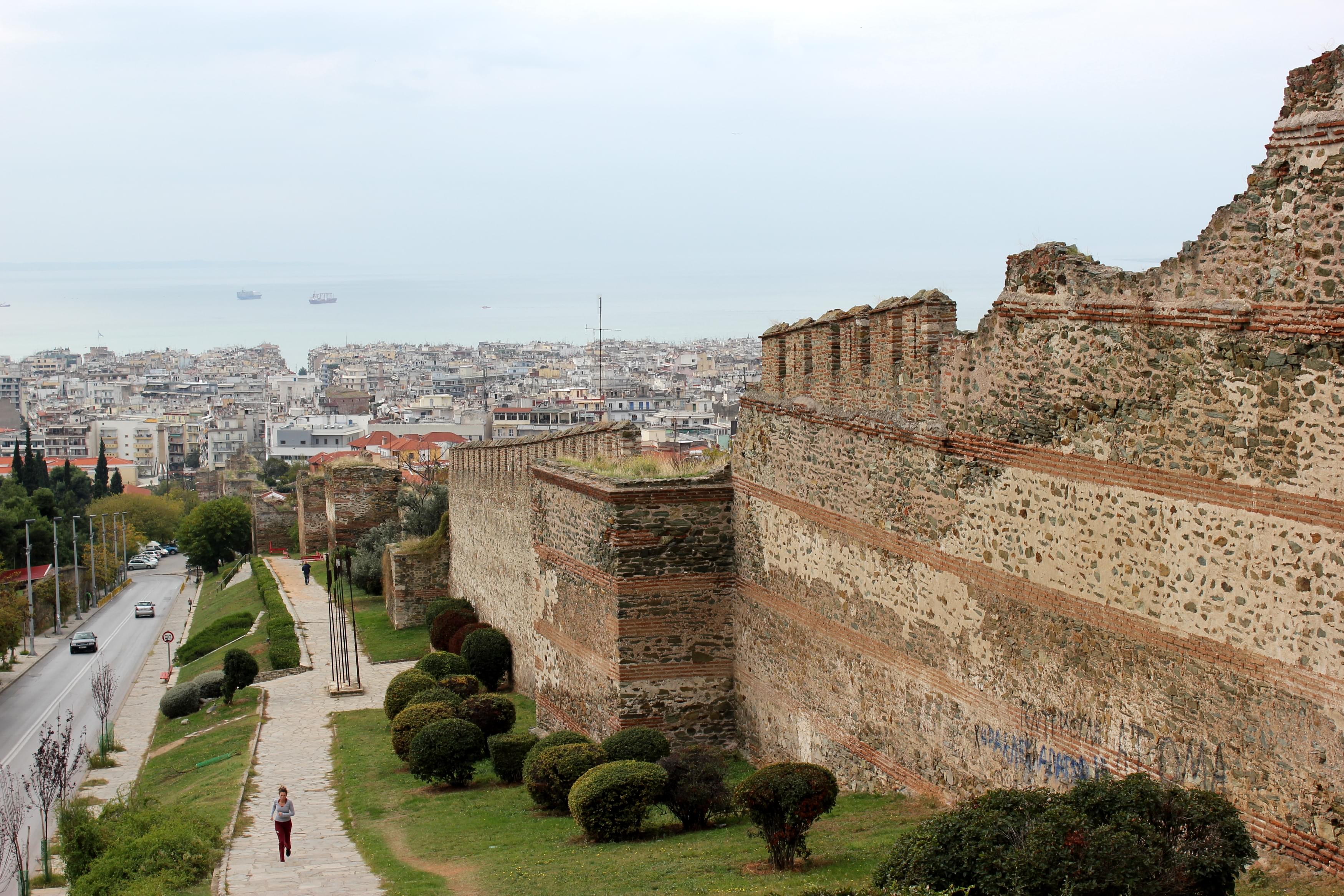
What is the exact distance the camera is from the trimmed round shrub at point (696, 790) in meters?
10.3

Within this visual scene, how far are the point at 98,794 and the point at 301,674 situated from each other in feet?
14.7

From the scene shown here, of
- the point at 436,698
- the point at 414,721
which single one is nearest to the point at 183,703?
the point at 436,698

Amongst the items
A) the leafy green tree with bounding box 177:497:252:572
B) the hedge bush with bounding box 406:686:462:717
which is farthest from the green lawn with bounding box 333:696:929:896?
the leafy green tree with bounding box 177:497:252:572

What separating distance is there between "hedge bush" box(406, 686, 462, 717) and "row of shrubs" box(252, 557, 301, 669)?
8097mm

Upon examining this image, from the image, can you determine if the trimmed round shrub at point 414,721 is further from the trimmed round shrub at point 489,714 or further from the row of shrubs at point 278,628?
the row of shrubs at point 278,628

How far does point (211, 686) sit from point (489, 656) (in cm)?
599

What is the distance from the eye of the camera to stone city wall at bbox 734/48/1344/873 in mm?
6102

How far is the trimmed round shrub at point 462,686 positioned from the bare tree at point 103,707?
7139 millimetres

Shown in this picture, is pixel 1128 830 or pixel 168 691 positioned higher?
pixel 1128 830

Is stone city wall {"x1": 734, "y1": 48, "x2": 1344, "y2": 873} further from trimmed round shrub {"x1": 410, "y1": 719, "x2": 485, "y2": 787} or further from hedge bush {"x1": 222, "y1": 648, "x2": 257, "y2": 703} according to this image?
hedge bush {"x1": 222, "y1": 648, "x2": 257, "y2": 703}

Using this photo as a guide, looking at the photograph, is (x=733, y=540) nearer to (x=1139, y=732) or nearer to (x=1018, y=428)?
(x=1018, y=428)

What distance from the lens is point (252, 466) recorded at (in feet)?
387

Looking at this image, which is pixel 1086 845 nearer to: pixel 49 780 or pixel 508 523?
pixel 49 780

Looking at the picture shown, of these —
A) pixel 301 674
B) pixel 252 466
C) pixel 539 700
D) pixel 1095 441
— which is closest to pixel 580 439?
pixel 539 700
